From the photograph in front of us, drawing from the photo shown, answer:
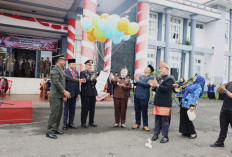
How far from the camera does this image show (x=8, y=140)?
4.07 meters

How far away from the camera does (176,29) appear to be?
19703 mm

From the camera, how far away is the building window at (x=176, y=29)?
768 inches

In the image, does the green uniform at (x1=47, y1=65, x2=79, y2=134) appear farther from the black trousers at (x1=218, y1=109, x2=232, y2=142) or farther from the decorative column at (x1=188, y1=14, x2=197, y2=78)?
the decorative column at (x1=188, y1=14, x2=197, y2=78)

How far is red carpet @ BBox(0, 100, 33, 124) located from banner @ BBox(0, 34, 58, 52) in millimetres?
9169

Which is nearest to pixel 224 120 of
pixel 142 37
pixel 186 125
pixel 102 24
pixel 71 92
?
pixel 186 125

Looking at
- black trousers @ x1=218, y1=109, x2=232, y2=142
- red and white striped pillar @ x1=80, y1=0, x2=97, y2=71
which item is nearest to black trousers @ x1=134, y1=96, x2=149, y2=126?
black trousers @ x1=218, y1=109, x2=232, y2=142

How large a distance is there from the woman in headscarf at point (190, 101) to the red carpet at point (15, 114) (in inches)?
176

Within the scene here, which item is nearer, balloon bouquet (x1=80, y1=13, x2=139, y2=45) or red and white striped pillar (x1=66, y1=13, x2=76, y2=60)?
balloon bouquet (x1=80, y1=13, x2=139, y2=45)

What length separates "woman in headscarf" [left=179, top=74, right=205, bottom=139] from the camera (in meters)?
4.57

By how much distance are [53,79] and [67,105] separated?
1097mm

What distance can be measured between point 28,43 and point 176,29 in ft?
48.2

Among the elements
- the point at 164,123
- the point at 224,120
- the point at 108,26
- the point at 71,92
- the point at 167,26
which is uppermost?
the point at 167,26

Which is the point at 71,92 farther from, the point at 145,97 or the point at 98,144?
the point at 145,97

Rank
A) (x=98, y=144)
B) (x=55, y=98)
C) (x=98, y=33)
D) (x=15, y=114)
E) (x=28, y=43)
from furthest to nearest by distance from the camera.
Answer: (x=28, y=43), (x=98, y=33), (x=15, y=114), (x=55, y=98), (x=98, y=144)
